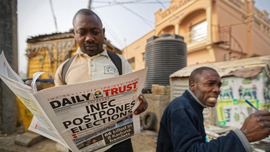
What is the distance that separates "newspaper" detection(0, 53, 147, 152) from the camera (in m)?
0.59

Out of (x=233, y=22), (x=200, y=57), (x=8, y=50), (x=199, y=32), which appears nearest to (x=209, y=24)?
(x=199, y=32)

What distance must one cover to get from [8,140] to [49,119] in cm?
390

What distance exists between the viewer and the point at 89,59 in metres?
0.98

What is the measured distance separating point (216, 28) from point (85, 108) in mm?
9011

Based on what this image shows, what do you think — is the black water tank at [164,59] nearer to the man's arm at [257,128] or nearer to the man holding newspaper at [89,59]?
the man holding newspaper at [89,59]

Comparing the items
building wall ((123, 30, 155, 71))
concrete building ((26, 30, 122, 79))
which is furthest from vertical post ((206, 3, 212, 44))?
concrete building ((26, 30, 122, 79))

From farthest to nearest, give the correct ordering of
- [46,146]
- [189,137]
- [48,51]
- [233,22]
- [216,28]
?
[233,22]
[216,28]
[48,51]
[46,146]
[189,137]

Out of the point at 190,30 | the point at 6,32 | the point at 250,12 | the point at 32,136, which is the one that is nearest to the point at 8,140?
the point at 32,136

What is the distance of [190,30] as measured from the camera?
9.21 metres

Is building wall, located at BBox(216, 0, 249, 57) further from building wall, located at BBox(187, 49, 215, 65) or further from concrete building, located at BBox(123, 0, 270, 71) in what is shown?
building wall, located at BBox(187, 49, 215, 65)

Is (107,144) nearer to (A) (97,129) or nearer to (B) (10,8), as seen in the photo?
(A) (97,129)

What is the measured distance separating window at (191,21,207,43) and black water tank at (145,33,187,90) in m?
4.49

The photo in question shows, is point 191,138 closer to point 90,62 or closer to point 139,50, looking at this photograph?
point 90,62

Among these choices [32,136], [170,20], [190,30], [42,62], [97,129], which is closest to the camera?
[97,129]
